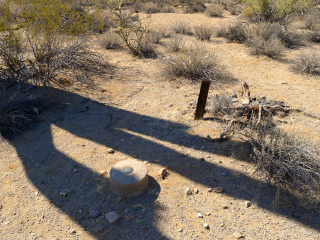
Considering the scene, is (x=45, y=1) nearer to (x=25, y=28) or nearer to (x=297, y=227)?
(x=25, y=28)

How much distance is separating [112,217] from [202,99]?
269 centimetres

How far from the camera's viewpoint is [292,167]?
3510 mm

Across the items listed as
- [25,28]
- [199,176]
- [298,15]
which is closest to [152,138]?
[199,176]

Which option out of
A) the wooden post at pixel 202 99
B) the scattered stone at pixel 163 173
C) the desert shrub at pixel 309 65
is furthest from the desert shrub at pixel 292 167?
the desert shrub at pixel 309 65

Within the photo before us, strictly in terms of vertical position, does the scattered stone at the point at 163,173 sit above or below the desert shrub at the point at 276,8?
below

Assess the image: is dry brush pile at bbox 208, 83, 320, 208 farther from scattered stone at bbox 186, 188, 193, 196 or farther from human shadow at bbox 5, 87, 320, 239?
scattered stone at bbox 186, 188, 193, 196

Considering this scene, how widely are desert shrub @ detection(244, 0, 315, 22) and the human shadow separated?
8792 millimetres

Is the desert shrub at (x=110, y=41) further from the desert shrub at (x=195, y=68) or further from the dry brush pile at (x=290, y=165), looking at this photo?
the dry brush pile at (x=290, y=165)

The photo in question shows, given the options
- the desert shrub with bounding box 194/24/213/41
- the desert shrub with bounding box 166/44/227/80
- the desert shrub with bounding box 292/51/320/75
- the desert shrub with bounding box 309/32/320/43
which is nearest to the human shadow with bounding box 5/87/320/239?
the desert shrub with bounding box 166/44/227/80

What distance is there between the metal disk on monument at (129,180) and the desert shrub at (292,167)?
156cm

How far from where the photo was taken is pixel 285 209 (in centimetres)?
332

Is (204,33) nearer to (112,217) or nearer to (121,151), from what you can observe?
(121,151)

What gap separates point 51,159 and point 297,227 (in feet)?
11.7

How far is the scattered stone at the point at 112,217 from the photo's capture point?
3.11 m
